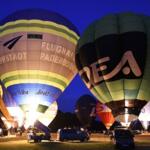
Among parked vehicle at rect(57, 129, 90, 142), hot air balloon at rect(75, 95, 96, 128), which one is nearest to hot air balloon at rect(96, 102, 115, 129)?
hot air balloon at rect(75, 95, 96, 128)

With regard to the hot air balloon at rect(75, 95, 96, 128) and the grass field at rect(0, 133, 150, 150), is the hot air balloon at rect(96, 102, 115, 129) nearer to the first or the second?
the hot air balloon at rect(75, 95, 96, 128)

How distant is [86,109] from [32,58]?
111ft

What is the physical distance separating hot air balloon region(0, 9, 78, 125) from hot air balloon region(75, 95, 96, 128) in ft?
104

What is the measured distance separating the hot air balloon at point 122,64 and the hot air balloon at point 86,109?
3671cm

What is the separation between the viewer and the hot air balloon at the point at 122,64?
112 ft

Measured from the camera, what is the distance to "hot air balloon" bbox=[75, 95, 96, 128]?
72512 mm

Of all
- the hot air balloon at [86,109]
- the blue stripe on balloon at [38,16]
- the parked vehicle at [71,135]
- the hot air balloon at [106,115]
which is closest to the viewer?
the parked vehicle at [71,135]

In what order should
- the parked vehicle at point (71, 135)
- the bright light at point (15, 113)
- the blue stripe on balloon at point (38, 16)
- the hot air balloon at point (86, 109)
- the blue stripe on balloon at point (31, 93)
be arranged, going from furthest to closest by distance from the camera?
the hot air balloon at point (86, 109), the bright light at point (15, 113), the blue stripe on balloon at point (38, 16), the blue stripe on balloon at point (31, 93), the parked vehicle at point (71, 135)

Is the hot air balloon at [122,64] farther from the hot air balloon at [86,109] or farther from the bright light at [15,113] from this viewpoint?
the hot air balloon at [86,109]

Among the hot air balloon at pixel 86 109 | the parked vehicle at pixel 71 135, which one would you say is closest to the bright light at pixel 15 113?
the parked vehicle at pixel 71 135

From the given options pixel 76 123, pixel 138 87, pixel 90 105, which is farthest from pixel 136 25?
pixel 76 123

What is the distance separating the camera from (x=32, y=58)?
40.3 metres

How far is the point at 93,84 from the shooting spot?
36188mm

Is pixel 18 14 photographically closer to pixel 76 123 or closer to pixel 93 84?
pixel 93 84
